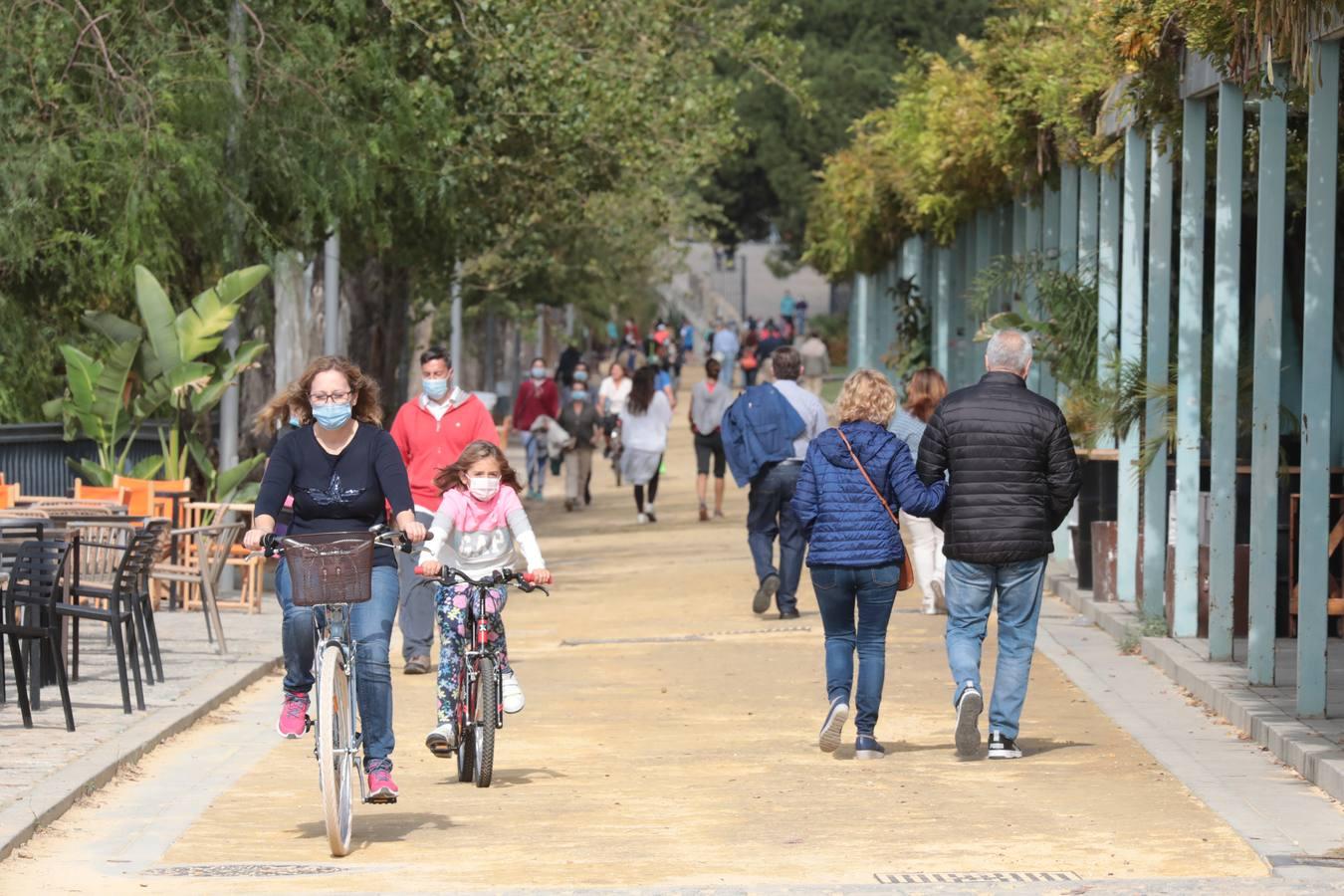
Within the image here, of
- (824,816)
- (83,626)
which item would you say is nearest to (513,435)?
(83,626)

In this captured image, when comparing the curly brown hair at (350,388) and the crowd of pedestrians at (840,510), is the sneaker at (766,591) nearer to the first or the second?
the crowd of pedestrians at (840,510)

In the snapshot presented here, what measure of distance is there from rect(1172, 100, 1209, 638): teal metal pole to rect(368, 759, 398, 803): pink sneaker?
21.4 feet

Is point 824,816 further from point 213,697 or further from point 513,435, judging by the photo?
point 513,435

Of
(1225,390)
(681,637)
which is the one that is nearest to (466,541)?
(1225,390)

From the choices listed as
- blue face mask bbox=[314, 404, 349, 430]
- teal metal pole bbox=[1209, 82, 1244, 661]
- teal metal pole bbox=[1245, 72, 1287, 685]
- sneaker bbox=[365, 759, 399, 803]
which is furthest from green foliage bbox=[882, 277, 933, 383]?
Result: blue face mask bbox=[314, 404, 349, 430]

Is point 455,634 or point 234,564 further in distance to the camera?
point 234,564

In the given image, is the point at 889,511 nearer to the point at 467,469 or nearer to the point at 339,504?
the point at 467,469

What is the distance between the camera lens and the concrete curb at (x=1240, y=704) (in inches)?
376

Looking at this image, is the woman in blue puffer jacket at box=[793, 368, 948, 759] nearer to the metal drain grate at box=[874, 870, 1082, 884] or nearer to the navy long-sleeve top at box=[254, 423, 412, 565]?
the navy long-sleeve top at box=[254, 423, 412, 565]

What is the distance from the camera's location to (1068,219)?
62.4 ft

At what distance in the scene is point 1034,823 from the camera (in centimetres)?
880

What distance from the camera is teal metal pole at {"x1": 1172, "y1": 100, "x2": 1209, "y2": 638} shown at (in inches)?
535

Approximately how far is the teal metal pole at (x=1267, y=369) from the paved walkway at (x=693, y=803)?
74cm

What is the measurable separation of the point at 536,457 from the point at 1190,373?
16969 millimetres
